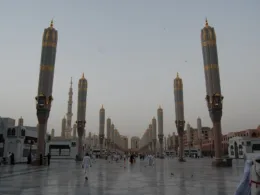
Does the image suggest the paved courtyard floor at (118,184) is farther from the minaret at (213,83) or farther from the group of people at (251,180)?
the minaret at (213,83)

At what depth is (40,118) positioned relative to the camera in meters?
33.7

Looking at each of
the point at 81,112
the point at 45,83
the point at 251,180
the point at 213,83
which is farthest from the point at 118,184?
the point at 81,112

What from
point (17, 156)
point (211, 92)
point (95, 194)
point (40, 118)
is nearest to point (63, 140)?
point (17, 156)

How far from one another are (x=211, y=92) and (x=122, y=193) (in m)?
25.7

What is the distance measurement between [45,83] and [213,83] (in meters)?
22.0

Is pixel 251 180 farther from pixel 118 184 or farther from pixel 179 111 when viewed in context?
pixel 179 111

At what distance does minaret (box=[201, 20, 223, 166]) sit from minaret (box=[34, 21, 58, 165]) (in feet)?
68.3

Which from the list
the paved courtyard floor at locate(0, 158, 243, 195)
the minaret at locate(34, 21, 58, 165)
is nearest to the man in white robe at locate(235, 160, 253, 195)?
the paved courtyard floor at locate(0, 158, 243, 195)

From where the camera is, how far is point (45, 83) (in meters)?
34.3

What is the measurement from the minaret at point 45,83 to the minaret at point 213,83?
2082cm

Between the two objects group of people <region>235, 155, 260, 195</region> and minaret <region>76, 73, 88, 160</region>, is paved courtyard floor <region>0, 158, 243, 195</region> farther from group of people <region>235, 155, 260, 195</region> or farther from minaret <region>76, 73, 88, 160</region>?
minaret <region>76, 73, 88, 160</region>

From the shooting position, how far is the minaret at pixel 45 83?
3356cm

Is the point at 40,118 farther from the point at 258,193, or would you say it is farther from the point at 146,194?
the point at 258,193

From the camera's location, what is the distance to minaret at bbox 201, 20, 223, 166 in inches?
1282
